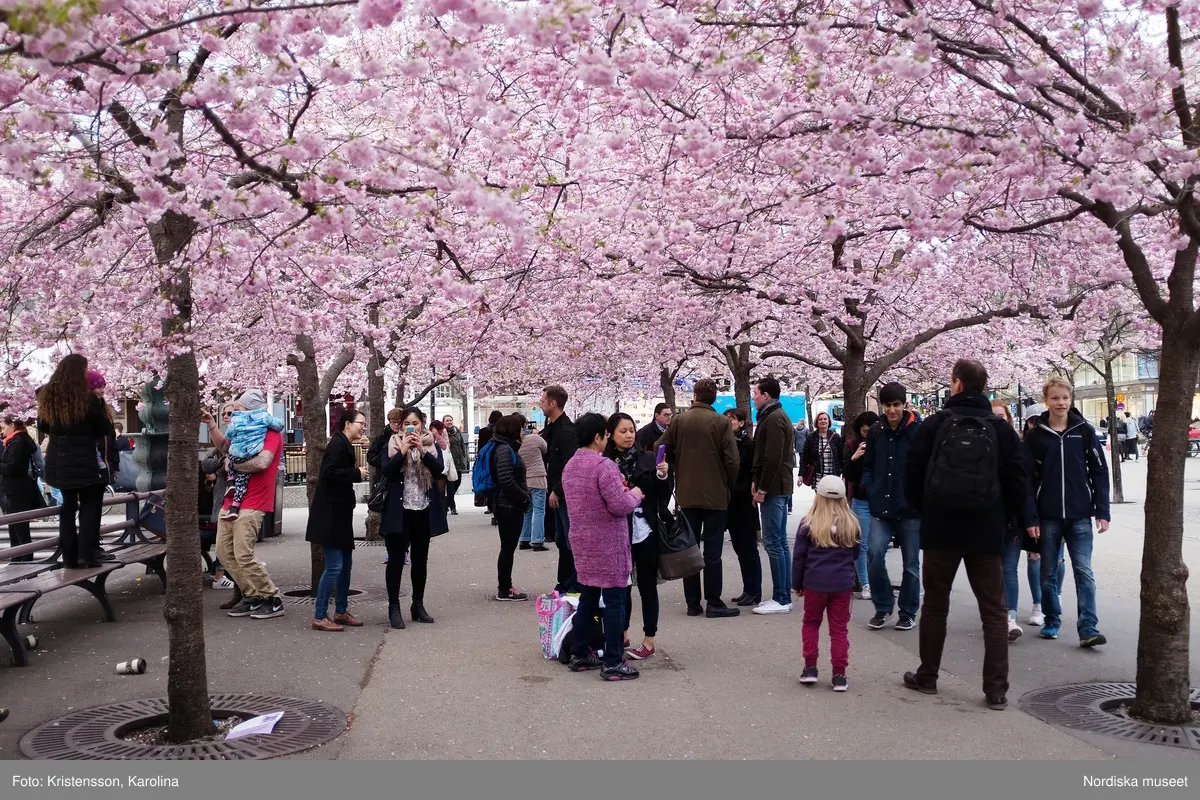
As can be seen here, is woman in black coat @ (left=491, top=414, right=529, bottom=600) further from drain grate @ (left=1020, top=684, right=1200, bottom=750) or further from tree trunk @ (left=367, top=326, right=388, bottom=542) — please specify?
tree trunk @ (left=367, top=326, right=388, bottom=542)

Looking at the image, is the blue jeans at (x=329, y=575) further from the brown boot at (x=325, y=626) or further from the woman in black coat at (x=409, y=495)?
the woman in black coat at (x=409, y=495)

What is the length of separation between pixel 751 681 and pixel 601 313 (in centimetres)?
962

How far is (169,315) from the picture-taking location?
5.91 metres

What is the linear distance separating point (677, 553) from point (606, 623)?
0.87 meters

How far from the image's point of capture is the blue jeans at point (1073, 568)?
7.67m

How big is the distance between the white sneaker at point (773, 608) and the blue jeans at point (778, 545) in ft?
0.18

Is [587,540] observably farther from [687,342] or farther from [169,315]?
[687,342]

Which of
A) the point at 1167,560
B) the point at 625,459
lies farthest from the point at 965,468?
the point at 625,459

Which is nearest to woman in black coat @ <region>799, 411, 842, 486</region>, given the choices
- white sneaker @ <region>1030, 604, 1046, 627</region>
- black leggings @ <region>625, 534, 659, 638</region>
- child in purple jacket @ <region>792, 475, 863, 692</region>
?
child in purple jacket @ <region>792, 475, 863, 692</region>

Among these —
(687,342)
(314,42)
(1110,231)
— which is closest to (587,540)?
(314,42)

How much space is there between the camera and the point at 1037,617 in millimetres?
8500

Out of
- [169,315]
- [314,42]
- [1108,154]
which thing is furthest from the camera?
[1108,154]

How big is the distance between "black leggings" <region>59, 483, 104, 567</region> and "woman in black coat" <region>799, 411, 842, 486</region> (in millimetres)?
5730

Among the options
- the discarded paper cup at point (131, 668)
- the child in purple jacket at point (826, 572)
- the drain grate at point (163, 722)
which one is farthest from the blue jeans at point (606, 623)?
the discarded paper cup at point (131, 668)
